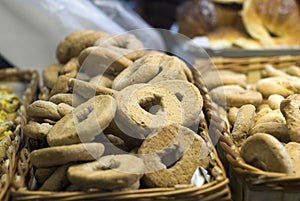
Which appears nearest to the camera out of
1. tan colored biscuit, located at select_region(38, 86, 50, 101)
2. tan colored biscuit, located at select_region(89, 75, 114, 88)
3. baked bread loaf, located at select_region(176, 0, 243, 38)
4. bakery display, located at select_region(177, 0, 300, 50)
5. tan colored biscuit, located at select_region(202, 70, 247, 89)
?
tan colored biscuit, located at select_region(89, 75, 114, 88)

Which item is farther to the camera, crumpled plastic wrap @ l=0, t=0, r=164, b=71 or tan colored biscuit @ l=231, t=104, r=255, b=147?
crumpled plastic wrap @ l=0, t=0, r=164, b=71

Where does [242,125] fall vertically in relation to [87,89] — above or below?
below

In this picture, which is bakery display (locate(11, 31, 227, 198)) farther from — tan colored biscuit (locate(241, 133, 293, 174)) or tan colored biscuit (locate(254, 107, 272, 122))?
tan colored biscuit (locate(254, 107, 272, 122))

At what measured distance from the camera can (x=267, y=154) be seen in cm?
81

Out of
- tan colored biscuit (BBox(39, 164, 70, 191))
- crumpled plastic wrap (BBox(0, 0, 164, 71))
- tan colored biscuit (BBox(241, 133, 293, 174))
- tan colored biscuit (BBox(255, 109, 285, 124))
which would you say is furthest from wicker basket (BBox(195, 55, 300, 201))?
crumpled plastic wrap (BBox(0, 0, 164, 71))

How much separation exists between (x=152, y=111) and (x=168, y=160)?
14cm

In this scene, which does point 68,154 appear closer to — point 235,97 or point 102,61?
point 102,61

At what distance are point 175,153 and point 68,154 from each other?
0.70ft

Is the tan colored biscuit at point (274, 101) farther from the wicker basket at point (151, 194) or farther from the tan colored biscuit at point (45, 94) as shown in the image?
the tan colored biscuit at point (45, 94)

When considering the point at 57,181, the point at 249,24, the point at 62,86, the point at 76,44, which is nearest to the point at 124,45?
the point at 76,44

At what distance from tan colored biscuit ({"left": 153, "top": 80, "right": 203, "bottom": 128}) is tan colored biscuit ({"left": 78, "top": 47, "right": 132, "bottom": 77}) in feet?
0.59

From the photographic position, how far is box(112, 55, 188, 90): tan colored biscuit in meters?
1.01

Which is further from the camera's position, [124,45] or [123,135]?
[124,45]

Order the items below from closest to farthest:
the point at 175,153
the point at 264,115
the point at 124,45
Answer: the point at 175,153, the point at 264,115, the point at 124,45
